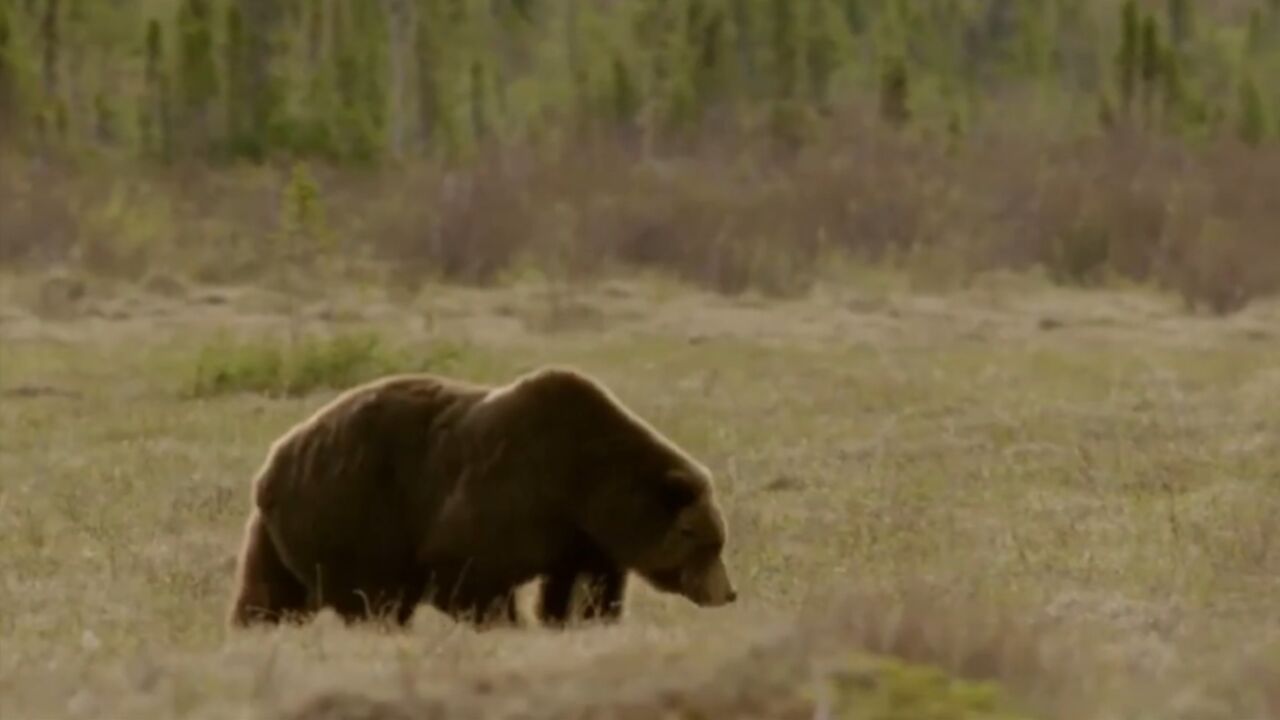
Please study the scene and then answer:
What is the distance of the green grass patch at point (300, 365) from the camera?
66.2ft

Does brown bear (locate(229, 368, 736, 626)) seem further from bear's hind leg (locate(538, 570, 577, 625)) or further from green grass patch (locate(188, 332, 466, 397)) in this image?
green grass patch (locate(188, 332, 466, 397))

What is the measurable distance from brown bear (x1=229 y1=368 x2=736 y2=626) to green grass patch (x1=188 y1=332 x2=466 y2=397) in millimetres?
10766

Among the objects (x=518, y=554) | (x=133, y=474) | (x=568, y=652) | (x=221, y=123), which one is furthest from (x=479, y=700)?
(x=221, y=123)

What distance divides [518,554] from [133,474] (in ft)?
22.3

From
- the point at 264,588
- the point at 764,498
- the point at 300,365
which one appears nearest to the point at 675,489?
the point at 264,588

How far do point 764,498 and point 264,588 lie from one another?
17.1ft

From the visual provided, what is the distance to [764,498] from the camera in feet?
46.5

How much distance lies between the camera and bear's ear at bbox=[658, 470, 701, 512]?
899 centimetres

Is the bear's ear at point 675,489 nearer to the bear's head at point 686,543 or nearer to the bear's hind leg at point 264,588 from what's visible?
the bear's head at point 686,543

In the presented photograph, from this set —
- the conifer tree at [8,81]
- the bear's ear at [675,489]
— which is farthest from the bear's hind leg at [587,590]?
the conifer tree at [8,81]

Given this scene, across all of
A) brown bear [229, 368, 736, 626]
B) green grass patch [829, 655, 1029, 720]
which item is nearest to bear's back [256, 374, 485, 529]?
brown bear [229, 368, 736, 626]

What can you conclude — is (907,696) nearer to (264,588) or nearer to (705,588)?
(705,588)

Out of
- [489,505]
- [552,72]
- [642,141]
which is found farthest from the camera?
[552,72]

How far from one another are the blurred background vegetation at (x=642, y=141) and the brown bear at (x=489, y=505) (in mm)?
15623
